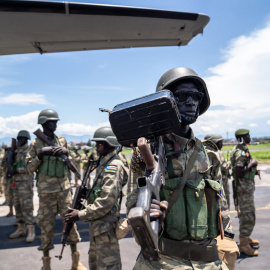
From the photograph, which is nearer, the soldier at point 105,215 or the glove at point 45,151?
the soldier at point 105,215

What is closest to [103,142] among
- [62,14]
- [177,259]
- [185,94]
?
[62,14]

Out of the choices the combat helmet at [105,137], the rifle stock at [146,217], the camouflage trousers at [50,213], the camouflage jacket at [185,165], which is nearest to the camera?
the rifle stock at [146,217]

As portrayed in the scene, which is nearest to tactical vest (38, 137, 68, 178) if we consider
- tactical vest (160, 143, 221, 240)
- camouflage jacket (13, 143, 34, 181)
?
camouflage jacket (13, 143, 34, 181)

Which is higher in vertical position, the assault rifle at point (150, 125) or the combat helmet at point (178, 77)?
the combat helmet at point (178, 77)

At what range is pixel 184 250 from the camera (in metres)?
→ 1.92

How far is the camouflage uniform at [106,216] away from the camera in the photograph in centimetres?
330

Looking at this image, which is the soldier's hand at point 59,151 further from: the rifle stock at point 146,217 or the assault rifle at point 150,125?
the rifle stock at point 146,217

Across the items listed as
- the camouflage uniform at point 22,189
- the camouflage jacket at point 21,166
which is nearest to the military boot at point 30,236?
the camouflage uniform at point 22,189

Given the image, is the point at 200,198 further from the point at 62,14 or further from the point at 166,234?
the point at 62,14

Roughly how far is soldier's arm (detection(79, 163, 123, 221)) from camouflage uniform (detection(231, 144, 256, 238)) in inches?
A: 132

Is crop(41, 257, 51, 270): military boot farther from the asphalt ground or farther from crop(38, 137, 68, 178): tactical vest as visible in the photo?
crop(38, 137, 68, 178): tactical vest

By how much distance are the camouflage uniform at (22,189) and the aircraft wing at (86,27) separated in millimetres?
3240

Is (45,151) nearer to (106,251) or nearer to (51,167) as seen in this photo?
(51,167)

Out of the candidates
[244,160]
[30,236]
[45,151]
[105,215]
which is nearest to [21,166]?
[30,236]
